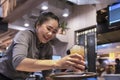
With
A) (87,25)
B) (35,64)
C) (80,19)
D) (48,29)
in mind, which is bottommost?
(35,64)

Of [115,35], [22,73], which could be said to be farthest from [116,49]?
[22,73]

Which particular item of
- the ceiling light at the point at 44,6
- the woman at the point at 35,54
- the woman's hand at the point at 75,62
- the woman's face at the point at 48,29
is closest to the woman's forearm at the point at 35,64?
the woman at the point at 35,54

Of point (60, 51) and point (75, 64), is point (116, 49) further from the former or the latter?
point (60, 51)

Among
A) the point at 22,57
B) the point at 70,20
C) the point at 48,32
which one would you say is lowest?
the point at 22,57

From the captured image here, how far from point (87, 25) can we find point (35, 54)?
5920mm

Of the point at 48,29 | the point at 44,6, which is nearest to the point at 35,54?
the point at 48,29

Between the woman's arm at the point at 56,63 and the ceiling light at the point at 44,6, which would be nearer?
the woman's arm at the point at 56,63

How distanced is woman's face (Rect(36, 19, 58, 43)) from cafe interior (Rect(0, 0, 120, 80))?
0.15 meters

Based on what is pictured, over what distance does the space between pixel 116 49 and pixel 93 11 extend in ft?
13.1

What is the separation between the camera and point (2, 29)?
611 cm

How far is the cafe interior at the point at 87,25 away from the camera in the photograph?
3.39 meters

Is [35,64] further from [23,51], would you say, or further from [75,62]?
[75,62]

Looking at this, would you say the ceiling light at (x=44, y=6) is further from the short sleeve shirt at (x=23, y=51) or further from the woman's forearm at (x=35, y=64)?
the woman's forearm at (x=35, y=64)

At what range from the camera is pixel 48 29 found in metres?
1.42
